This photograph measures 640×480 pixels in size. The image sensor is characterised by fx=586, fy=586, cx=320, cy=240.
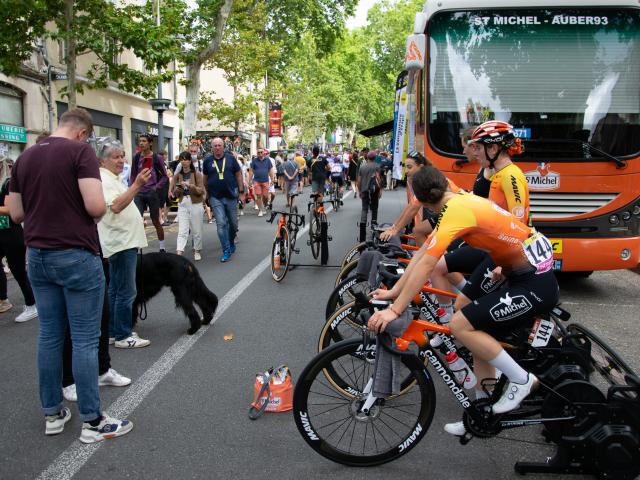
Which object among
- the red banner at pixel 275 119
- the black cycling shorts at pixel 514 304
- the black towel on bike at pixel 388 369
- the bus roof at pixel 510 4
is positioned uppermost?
the red banner at pixel 275 119

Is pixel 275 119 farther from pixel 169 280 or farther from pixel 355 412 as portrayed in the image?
pixel 355 412

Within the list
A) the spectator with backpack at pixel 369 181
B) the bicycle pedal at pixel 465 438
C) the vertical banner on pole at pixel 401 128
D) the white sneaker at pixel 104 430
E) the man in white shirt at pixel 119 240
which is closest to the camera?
the bicycle pedal at pixel 465 438

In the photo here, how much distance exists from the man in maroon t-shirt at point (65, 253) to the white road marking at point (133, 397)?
0.15 meters

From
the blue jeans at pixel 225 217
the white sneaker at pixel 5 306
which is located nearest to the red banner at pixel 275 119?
the blue jeans at pixel 225 217

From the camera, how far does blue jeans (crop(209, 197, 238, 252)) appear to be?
32.5ft

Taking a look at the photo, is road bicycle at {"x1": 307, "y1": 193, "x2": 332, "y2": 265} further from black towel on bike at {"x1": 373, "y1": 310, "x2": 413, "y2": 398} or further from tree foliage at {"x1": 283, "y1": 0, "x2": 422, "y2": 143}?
tree foliage at {"x1": 283, "y1": 0, "x2": 422, "y2": 143}

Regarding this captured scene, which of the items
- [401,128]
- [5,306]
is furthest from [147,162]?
[401,128]

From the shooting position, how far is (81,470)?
3209 millimetres

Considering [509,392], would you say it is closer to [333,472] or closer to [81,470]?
[333,472]

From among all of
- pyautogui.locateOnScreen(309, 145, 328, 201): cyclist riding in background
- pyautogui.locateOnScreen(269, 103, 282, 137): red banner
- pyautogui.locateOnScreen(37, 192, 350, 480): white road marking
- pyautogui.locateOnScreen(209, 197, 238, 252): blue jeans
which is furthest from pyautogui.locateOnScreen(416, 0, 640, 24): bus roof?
pyautogui.locateOnScreen(269, 103, 282, 137): red banner

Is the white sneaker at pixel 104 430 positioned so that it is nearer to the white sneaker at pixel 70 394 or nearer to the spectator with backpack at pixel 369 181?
the white sneaker at pixel 70 394

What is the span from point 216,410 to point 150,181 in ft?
23.0

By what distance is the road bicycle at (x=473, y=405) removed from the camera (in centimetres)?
306

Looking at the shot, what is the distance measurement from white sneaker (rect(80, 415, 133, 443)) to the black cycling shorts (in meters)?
2.21
